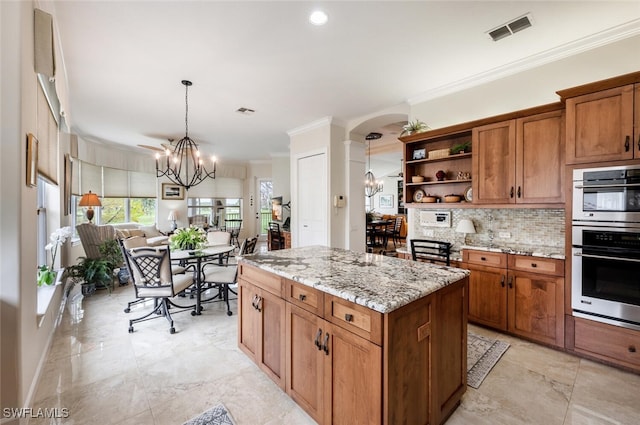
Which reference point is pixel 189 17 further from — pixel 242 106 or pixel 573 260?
pixel 573 260

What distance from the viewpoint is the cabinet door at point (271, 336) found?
76.4 inches

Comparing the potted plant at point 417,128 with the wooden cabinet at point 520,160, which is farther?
the potted plant at point 417,128

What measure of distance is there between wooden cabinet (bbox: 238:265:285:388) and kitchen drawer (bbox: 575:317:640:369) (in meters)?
2.57

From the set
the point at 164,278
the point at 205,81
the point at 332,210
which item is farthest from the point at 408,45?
the point at 164,278

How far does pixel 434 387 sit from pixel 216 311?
2876 mm

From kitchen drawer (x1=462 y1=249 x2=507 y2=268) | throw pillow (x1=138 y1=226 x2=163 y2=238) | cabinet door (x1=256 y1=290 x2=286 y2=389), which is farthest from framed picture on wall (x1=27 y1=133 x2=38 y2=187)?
throw pillow (x1=138 y1=226 x2=163 y2=238)

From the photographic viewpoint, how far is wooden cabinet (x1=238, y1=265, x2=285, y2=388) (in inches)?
77.6

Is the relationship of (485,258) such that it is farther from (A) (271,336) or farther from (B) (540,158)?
(A) (271,336)

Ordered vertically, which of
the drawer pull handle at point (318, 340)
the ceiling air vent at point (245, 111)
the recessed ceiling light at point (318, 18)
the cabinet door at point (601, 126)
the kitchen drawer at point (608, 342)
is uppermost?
the ceiling air vent at point (245, 111)

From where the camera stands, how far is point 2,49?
5.11 ft

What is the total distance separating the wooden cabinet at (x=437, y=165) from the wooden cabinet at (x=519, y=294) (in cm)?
100

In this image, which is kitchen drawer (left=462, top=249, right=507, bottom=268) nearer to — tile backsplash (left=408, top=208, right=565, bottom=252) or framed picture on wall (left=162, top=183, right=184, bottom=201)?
tile backsplash (left=408, top=208, right=565, bottom=252)

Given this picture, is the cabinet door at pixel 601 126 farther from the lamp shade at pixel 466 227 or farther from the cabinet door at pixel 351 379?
the cabinet door at pixel 351 379

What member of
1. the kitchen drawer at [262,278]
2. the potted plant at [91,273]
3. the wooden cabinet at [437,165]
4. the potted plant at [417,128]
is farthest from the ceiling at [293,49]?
the potted plant at [91,273]
